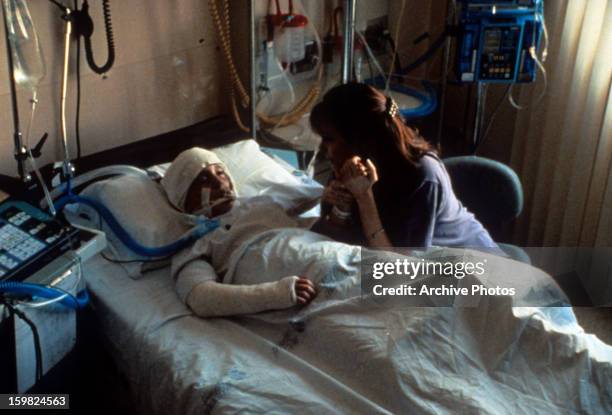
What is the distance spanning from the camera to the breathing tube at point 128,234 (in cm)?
190

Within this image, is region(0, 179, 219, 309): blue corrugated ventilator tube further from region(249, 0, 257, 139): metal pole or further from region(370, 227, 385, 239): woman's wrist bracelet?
region(249, 0, 257, 139): metal pole

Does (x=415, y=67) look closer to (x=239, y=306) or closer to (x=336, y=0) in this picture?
(x=336, y=0)

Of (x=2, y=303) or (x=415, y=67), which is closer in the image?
(x=2, y=303)

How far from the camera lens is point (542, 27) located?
238cm

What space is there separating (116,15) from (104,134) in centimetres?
37

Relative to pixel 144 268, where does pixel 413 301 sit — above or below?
above

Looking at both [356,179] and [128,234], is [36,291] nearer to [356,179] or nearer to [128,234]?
[128,234]

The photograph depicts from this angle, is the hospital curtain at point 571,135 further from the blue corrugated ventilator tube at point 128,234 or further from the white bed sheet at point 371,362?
the blue corrugated ventilator tube at point 128,234

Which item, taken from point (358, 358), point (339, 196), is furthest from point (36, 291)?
point (339, 196)

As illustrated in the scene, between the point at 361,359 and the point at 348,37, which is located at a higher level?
the point at 348,37

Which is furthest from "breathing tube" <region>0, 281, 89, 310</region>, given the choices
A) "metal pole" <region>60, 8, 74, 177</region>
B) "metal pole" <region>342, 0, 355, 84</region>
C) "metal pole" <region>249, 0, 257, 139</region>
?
"metal pole" <region>342, 0, 355, 84</region>

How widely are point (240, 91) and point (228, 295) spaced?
3.37 feet

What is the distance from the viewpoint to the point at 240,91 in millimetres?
2516

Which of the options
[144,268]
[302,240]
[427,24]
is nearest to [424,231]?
[302,240]
